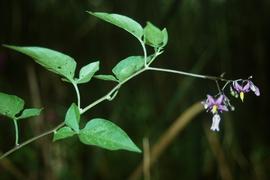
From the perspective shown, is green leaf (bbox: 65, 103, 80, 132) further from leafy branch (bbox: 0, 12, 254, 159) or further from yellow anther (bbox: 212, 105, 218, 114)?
yellow anther (bbox: 212, 105, 218, 114)

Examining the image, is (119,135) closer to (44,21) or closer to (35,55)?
(35,55)

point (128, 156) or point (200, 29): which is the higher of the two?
point (200, 29)

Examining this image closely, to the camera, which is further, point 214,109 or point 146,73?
point 146,73

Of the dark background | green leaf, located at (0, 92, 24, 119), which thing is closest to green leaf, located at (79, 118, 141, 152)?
green leaf, located at (0, 92, 24, 119)

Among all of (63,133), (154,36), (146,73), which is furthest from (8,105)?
(146,73)

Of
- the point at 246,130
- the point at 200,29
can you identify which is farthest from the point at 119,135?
the point at 246,130

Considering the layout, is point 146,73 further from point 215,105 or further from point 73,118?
point 73,118
